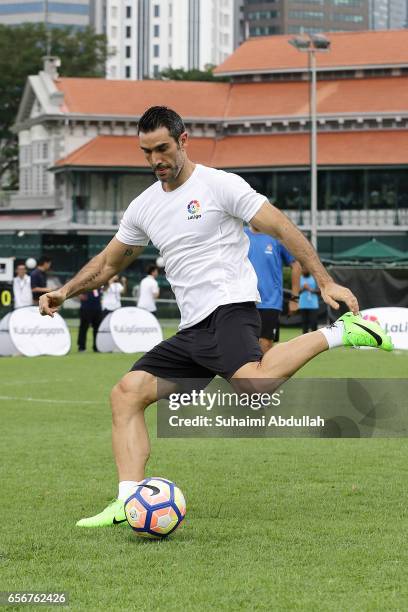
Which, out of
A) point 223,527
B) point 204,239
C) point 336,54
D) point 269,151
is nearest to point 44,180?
point 269,151

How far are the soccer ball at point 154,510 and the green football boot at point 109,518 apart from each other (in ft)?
0.95

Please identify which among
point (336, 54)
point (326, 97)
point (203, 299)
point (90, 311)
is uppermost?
point (336, 54)

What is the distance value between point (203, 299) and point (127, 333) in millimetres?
19399

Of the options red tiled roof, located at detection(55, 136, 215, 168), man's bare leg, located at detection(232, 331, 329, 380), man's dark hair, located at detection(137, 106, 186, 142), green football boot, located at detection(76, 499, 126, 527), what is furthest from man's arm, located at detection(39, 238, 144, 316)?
red tiled roof, located at detection(55, 136, 215, 168)

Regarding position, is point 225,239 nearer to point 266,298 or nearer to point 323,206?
point 266,298

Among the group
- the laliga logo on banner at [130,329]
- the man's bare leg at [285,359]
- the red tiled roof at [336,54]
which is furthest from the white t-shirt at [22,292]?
the red tiled roof at [336,54]

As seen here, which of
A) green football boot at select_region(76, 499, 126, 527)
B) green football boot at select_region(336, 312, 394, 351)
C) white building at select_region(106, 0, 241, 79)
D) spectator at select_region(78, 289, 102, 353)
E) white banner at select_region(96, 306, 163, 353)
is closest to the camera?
green football boot at select_region(336, 312, 394, 351)

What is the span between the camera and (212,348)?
712 cm

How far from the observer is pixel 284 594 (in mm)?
5613

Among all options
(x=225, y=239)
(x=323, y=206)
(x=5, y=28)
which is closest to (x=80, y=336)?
(x=225, y=239)

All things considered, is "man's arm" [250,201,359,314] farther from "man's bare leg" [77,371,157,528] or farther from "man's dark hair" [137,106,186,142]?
"man's bare leg" [77,371,157,528]

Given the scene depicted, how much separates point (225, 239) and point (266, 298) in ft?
25.8

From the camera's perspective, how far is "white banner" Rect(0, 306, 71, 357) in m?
25.3

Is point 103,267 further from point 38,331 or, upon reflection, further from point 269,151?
point 269,151
